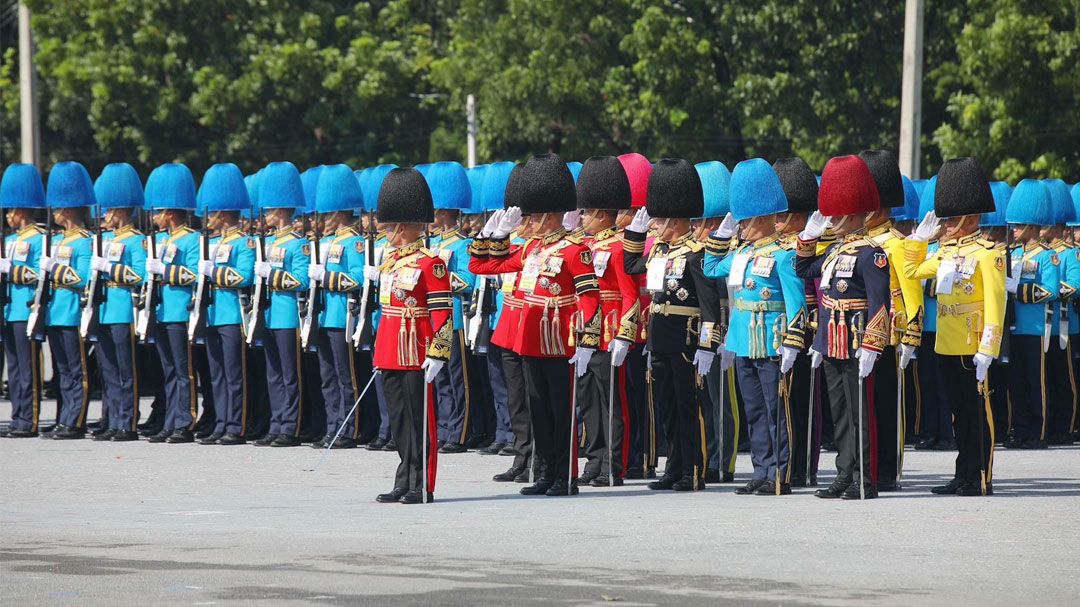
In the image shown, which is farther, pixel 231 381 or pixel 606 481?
pixel 231 381

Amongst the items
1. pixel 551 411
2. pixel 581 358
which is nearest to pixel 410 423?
pixel 551 411

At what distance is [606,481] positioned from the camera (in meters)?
12.1

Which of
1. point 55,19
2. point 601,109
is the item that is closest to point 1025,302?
point 601,109

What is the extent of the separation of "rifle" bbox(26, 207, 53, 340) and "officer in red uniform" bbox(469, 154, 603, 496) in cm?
482

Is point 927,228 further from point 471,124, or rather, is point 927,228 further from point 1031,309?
point 471,124

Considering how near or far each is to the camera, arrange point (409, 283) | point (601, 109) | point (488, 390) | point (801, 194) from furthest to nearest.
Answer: point (601, 109) < point (488, 390) < point (801, 194) < point (409, 283)

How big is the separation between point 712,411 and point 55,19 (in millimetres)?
26150

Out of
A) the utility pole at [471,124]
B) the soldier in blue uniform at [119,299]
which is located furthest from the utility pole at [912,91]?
the utility pole at [471,124]

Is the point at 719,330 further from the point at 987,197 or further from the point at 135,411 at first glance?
the point at 135,411

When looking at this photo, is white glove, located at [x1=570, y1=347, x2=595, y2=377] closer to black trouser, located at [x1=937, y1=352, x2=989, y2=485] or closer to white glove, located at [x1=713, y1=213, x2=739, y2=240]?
white glove, located at [x1=713, y1=213, x2=739, y2=240]

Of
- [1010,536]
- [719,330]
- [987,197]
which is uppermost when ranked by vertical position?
[987,197]

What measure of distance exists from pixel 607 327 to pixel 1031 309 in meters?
4.40

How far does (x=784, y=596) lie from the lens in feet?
26.5

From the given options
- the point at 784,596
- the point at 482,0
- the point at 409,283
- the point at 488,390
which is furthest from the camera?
the point at 482,0
